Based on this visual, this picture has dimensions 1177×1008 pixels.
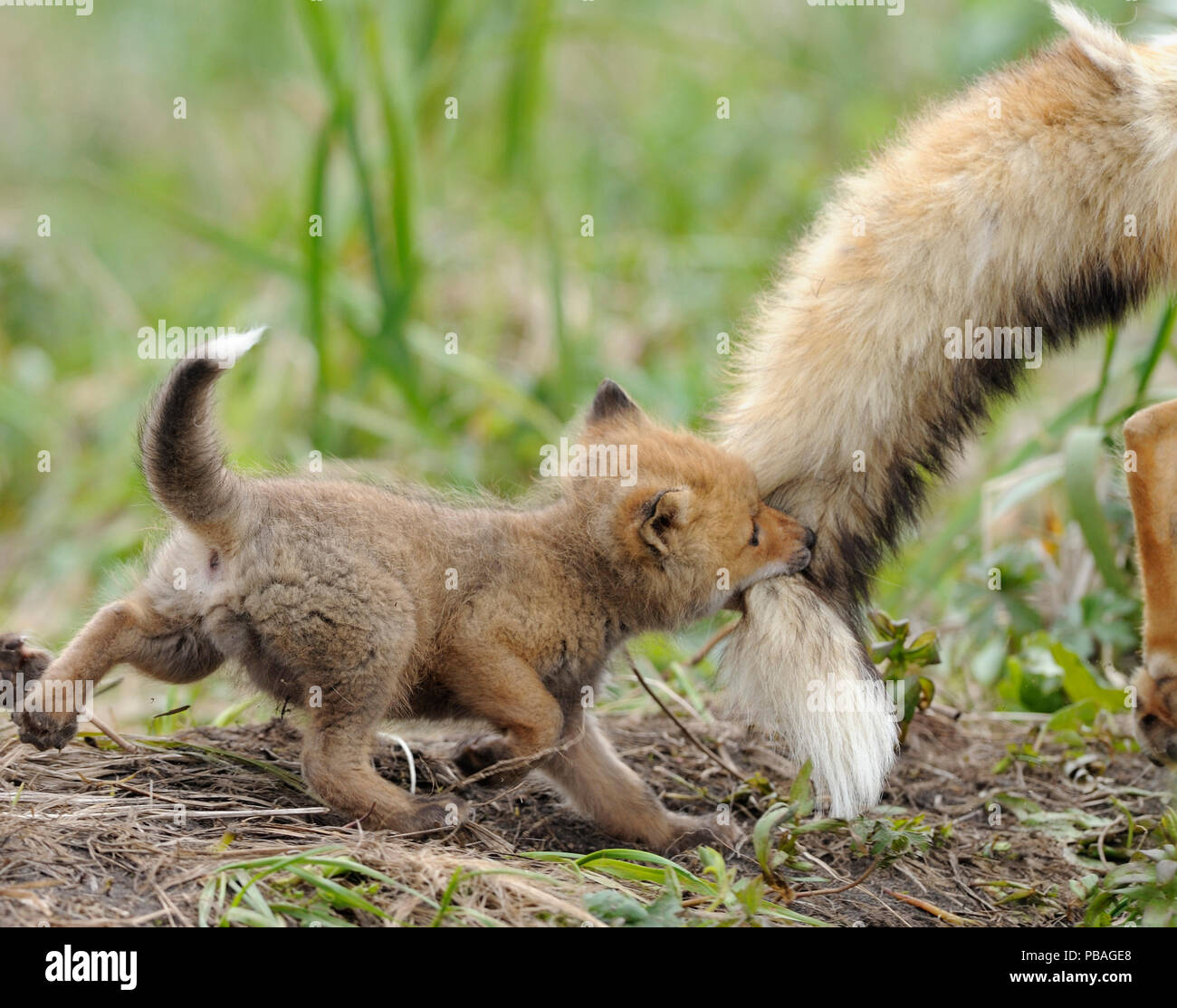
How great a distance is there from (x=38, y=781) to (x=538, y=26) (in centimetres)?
631

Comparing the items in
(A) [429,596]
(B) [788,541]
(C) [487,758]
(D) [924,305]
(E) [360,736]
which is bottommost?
(C) [487,758]

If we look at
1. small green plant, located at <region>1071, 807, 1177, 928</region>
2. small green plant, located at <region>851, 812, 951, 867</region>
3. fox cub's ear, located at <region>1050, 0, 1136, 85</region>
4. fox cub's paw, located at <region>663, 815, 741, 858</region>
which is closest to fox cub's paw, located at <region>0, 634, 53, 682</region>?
fox cub's paw, located at <region>663, 815, 741, 858</region>

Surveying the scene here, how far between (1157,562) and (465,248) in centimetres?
662

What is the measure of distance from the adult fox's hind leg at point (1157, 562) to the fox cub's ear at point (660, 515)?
59.0 inches

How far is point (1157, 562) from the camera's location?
4.28 metres

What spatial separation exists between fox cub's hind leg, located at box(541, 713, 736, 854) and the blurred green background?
1.63 m

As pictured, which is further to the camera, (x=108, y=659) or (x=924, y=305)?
(x=924, y=305)

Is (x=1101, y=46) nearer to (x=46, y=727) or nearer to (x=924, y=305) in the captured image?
(x=924, y=305)

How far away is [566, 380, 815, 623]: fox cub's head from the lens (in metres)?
4.35

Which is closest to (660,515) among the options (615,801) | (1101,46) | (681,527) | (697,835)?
(681,527)

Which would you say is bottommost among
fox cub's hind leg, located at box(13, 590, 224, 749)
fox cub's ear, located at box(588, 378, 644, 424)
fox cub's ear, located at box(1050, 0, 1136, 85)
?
fox cub's hind leg, located at box(13, 590, 224, 749)

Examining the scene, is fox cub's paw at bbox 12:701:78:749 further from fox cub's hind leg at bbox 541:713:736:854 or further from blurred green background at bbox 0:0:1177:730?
fox cub's hind leg at bbox 541:713:736:854

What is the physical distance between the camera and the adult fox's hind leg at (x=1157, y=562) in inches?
166
